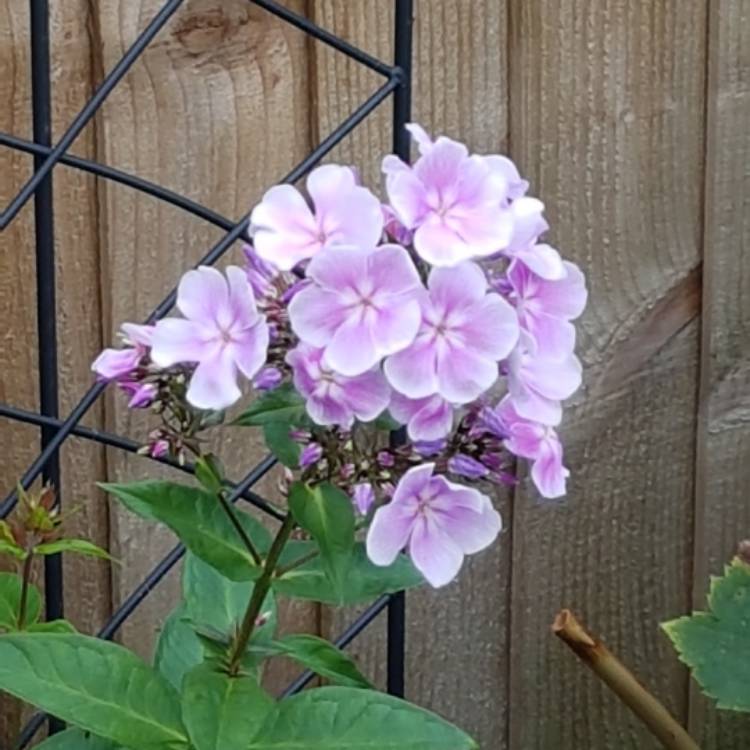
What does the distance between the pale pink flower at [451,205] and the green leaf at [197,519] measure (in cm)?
24

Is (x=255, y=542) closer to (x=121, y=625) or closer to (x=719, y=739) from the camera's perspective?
(x=121, y=625)

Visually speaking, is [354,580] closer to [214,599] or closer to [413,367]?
[214,599]

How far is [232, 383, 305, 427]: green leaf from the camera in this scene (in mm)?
952

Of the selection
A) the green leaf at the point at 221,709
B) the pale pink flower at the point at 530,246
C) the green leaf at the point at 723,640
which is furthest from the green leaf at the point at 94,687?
the green leaf at the point at 723,640

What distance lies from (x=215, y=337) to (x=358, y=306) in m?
0.09

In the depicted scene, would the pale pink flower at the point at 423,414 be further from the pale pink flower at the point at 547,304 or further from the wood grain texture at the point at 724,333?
the wood grain texture at the point at 724,333

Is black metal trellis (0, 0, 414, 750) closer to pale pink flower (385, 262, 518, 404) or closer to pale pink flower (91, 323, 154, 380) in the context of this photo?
pale pink flower (91, 323, 154, 380)

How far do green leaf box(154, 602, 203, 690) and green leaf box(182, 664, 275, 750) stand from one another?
0.39ft

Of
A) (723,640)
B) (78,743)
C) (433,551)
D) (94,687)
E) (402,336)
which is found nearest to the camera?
(402,336)

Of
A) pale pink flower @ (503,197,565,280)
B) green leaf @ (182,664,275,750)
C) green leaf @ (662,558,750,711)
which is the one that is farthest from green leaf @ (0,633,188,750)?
green leaf @ (662,558,750,711)

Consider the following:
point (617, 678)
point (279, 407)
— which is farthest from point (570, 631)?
point (279, 407)

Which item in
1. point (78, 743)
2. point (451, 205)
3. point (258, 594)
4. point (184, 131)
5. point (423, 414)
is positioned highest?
point (184, 131)

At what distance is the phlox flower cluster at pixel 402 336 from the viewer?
0.89 metres

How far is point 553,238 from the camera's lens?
1573 mm
